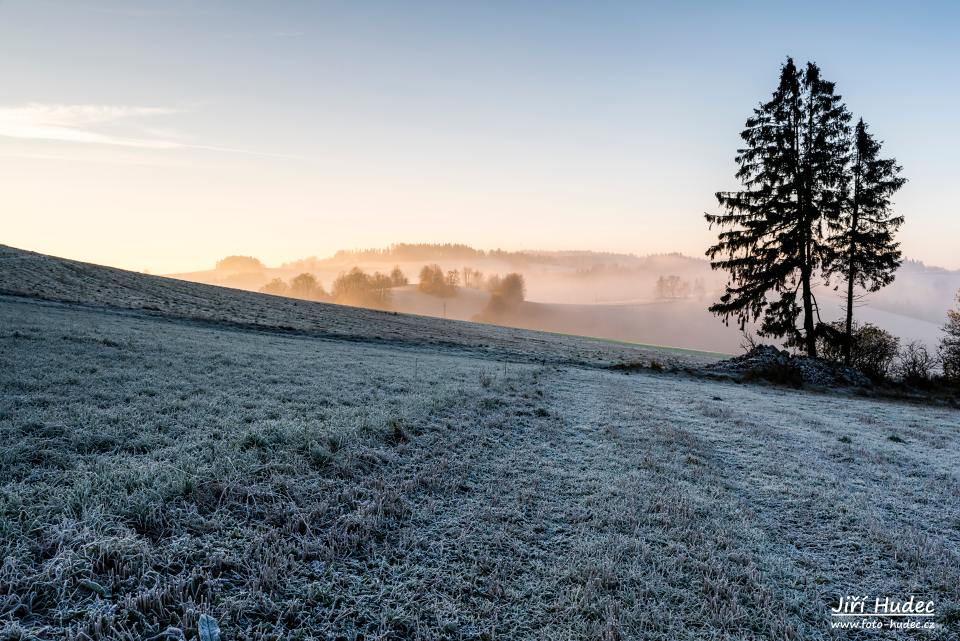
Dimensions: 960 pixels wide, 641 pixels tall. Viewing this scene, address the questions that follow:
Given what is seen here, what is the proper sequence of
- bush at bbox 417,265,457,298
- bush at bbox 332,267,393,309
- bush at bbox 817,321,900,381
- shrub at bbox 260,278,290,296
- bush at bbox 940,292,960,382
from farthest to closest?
bush at bbox 417,265,457,298 < shrub at bbox 260,278,290,296 < bush at bbox 332,267,393,309 < bush at bbox 817,321,900,381 < bush at bbox 940,292,960,382

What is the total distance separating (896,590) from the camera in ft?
13.3

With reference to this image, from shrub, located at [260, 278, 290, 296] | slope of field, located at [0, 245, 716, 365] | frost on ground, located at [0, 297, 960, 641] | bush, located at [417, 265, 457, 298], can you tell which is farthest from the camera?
bush, located at [417, 265, 457, 298]

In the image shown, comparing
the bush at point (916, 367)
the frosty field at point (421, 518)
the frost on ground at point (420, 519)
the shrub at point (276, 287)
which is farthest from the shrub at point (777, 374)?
the shrub at point (276, 287)

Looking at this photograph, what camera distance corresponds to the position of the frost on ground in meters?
3.23

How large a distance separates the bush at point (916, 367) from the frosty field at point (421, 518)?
1670cm

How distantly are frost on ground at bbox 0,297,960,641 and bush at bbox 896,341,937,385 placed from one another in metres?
17.4

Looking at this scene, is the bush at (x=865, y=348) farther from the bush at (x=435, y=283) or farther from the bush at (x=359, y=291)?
the bush at (x=435, y=283)

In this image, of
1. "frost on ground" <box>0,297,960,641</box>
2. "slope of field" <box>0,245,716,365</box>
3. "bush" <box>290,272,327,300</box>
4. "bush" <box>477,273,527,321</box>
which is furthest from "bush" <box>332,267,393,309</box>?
"frost on ground" <box>0,297,960,641</box>

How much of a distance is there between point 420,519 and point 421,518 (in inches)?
0.7

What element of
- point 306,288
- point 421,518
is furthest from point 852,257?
point 306,288

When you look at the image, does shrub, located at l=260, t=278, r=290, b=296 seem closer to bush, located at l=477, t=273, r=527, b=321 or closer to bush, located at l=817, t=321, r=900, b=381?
bush, located at l=477, t=273, r=527, b=321

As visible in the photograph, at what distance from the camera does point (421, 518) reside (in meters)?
4.73

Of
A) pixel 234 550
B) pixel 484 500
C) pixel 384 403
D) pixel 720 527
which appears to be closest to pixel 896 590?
pixel 720 527

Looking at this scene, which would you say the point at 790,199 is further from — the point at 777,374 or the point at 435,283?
the point at 435,283
